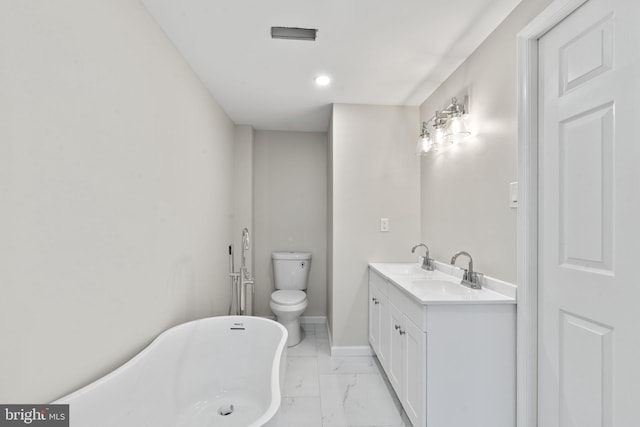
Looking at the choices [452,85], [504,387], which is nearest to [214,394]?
[504,387]

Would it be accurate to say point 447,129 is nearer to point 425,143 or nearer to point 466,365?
point 425,143

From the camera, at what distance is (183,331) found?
1.71 m

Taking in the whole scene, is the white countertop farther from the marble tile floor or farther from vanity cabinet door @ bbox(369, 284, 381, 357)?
the marble tile floor

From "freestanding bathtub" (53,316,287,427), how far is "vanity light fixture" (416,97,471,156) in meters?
1.71

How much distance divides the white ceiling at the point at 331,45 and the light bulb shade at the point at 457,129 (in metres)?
0.41

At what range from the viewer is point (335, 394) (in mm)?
2113

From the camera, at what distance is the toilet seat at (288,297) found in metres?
2.88

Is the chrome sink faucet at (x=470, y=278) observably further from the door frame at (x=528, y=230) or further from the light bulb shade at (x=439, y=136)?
the light bulb shade at (x=439, y=136)

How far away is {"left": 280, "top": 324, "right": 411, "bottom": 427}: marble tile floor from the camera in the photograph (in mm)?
1840

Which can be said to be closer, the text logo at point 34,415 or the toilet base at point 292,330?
the text logo at point 34,415

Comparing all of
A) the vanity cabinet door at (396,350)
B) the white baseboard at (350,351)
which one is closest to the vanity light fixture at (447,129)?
the vanity cabinet door at (396,350)

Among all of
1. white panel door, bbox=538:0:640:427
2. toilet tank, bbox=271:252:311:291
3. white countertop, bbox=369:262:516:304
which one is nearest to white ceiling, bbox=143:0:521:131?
white panel door, bbox=538:0:640:427

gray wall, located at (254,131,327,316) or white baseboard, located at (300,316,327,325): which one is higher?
gray wall, located at (254,131,327,316)

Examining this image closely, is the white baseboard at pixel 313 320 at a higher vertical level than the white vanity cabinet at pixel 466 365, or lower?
lower
